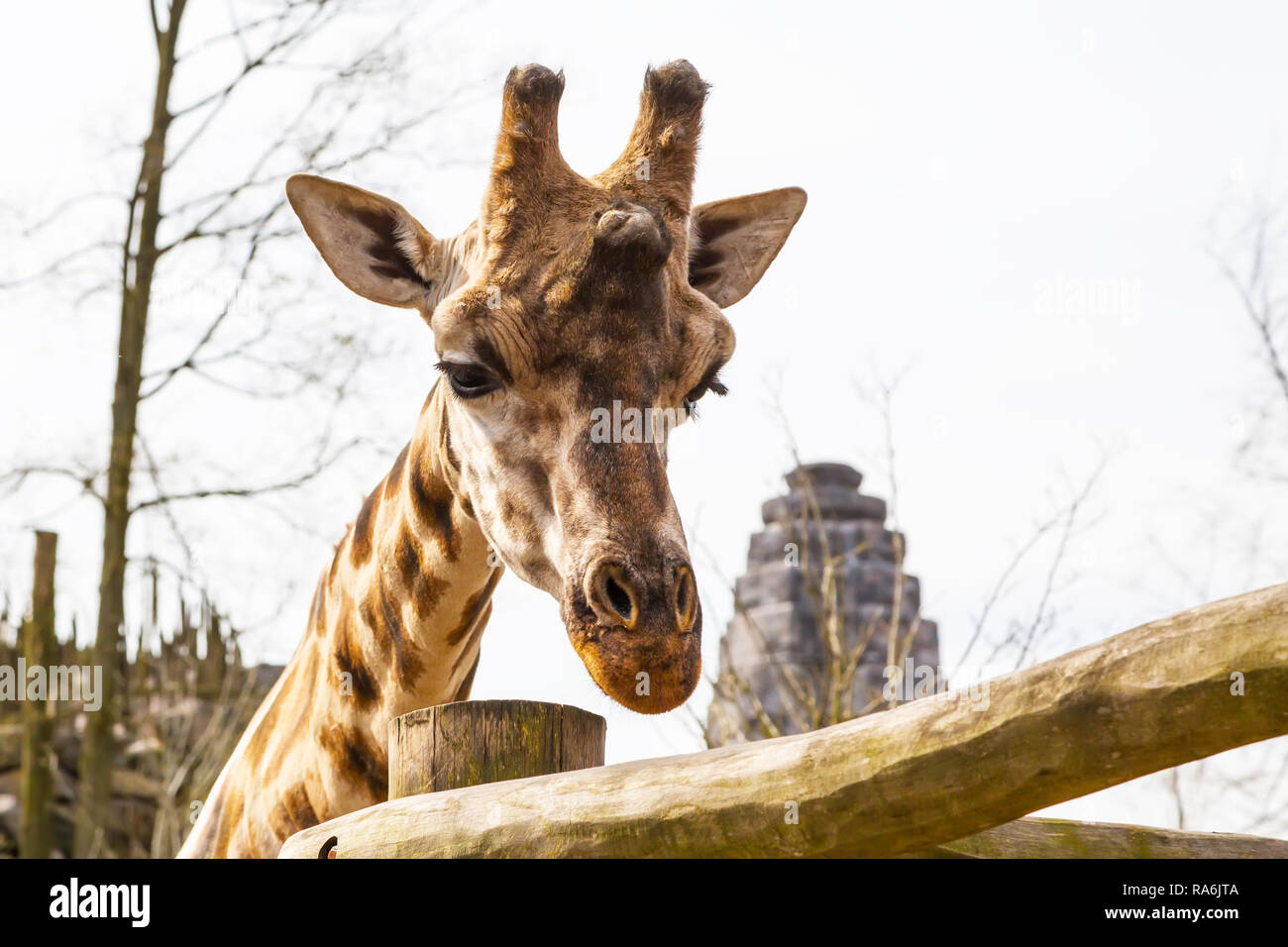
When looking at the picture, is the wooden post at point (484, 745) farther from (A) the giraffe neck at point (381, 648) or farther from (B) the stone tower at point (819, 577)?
(B) the stone tower at point (819, 577)

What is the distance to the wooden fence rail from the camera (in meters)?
1.77

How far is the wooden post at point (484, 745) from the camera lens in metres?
2.80

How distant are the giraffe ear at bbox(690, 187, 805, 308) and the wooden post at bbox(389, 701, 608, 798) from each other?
68.6 inches

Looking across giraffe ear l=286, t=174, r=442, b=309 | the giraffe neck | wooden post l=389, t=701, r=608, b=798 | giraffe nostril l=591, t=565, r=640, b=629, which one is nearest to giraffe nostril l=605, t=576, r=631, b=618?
giraffe nostril l=591, t=565, r=640, b=629

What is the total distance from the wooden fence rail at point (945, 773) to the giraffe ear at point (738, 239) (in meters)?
2.11

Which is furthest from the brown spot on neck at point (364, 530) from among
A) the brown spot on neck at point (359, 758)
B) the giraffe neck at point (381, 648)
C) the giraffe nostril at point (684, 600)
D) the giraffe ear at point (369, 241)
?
the giraffe nostril at point (684, 600)

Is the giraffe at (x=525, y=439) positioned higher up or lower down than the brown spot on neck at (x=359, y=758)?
higher up

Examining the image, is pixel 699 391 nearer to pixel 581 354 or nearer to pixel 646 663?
pixel 581 354

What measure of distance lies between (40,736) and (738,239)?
898 cm

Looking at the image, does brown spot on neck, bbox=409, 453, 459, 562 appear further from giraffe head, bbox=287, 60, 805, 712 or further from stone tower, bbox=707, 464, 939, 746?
stone tower, bbox=707, 464, 939, 746

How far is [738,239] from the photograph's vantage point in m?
4.25

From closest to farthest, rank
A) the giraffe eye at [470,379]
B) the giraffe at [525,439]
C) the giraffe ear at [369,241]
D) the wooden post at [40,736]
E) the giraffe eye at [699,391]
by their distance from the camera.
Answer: the giraffe at [525,439]
the giraffe eye at [470,379]
the giraffe eye at [699,391]
the giraffe ear at [369,241]
the wooden post at [40,736]
